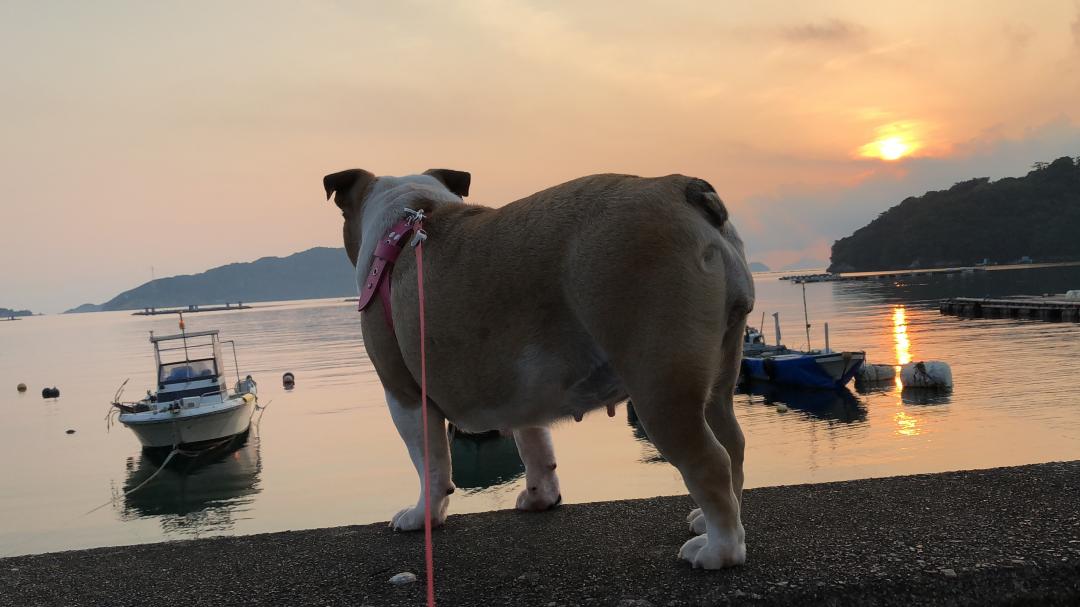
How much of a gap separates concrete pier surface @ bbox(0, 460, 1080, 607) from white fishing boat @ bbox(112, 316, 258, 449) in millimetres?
26367

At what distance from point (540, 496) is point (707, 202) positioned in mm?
2564

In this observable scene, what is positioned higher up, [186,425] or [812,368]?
[186,425]

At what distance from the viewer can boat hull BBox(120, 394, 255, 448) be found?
29391mm

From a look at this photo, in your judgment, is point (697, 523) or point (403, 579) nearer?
point (403, 579)

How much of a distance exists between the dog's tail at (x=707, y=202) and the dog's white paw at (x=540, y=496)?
241 centimetres

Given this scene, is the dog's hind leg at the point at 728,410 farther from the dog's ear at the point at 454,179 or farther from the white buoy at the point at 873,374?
the white buoy at the point at 873,374

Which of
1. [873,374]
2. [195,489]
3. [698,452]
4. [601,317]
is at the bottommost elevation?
[873,374]

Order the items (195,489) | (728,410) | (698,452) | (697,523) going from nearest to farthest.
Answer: (698,452), (728,410), (697,523), (195,489)

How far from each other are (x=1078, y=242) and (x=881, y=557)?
8676 inches

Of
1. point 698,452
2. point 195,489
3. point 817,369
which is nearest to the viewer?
point 698,452

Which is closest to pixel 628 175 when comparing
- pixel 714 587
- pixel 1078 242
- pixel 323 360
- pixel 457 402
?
pixel 457 402

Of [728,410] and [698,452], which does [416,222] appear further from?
[698,452]

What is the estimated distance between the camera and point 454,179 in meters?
5.96

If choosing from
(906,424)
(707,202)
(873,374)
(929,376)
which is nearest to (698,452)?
(707,202)
